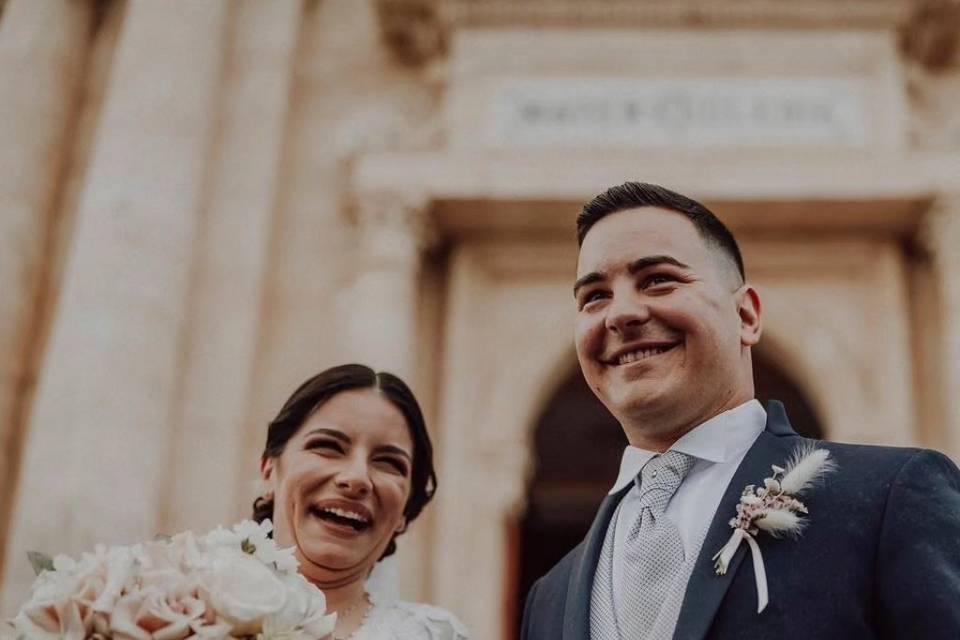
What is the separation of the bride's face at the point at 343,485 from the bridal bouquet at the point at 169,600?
0.57m

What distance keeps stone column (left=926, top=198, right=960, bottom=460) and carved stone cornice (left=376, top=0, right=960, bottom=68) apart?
1.45 metres

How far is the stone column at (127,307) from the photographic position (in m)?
5.76

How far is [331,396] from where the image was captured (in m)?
2.64

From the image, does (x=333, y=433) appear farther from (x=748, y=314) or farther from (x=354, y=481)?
(x=748, y=314)

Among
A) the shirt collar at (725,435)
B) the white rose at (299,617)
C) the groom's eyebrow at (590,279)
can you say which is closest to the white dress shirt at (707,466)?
the shirt collar at (725,435)

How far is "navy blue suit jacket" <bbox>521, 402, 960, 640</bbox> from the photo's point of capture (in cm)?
169

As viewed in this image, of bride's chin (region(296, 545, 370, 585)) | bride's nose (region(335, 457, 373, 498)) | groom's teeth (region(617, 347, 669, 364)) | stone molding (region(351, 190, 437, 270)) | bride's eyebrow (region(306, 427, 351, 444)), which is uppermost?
stone molding (region(351, 190, 437, 270))

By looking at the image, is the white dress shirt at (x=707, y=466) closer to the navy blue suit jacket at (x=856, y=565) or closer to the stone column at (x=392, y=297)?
the navy blue suit jacket at (x=856, y=565)

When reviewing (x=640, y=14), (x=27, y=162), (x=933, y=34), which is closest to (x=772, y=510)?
(x=640, y=14)

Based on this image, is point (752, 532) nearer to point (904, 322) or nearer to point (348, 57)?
point (904, 322)

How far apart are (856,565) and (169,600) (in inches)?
45.6

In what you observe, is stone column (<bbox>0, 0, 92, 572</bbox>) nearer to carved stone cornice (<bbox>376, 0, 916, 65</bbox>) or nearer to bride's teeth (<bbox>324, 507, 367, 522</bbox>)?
carved stone cornice (<bbox>376, 0, 916, 65</bbox>)

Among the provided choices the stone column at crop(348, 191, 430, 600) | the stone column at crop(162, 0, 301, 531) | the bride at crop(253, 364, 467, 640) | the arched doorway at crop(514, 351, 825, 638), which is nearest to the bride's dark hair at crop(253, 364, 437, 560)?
the bride at crop(253, 364, 467, 640)

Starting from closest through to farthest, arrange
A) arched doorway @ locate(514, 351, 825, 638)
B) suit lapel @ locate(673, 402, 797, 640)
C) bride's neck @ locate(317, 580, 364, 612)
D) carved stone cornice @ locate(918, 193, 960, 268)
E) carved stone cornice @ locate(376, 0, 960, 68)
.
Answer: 1. suit lapel @ locate(673, 402, 797, 640)
2. bride's neck @ locate(317, 580, 364, 612)
3. carved stone cornice @ locate(918, 193, 960, 268)
4. carved stone cornice @ locate(376, 0, 960, 68)
5. arched doorway @ locate(514, 351, 825, 638)
